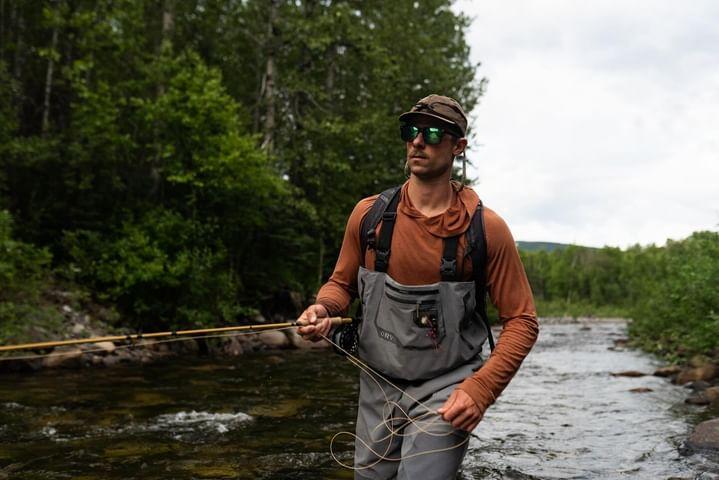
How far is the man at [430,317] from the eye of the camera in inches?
131

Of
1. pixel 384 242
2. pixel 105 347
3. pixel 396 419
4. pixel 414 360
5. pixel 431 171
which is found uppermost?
pixel 431 171

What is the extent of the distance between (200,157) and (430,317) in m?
19.6

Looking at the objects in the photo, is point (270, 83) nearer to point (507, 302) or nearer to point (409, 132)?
point (409, 132)

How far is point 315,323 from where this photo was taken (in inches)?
141

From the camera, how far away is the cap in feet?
11.7

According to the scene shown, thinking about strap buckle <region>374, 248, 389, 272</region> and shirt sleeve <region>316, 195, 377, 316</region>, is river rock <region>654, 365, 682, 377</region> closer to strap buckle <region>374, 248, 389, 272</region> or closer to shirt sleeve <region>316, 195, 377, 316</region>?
shirt sleeve <region>316, 195, 377, 316</region>

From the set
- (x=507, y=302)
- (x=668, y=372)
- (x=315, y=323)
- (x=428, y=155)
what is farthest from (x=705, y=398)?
(x=315, y=323)

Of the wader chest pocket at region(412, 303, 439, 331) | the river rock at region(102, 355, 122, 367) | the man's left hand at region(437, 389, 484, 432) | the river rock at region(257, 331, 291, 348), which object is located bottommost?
the river rock at region(257, 331, 291, 348)

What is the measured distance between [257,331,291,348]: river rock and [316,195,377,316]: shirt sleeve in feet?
60.2

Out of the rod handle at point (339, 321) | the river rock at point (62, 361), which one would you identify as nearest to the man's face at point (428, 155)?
the rod handle at point (339, 321)

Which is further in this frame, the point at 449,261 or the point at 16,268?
the point at 16,268

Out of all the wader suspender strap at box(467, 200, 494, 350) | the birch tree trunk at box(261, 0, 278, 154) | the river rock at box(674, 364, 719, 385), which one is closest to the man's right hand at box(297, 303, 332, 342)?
the wader suspender strap at box(467, 200, 494, 350)

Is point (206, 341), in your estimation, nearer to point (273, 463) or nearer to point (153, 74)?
point (153, 74)

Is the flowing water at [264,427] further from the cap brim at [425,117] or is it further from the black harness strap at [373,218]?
the cap brim at [425,117]
